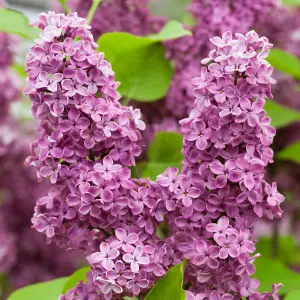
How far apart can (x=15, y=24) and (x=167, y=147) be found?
0.20m

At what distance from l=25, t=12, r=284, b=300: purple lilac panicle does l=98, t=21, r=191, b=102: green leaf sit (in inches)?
6.5

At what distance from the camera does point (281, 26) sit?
0.86 m

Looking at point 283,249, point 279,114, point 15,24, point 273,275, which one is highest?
point 15,24

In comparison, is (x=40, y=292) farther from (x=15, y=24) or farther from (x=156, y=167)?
(x=15, y=24)

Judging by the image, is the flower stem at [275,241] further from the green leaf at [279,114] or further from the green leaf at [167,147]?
the green leaf at [167,147]

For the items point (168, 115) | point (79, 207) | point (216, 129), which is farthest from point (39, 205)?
point (168, 115)

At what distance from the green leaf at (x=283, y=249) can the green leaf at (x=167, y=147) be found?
33 cm

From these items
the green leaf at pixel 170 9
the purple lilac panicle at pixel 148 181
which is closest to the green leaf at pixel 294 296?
the purple lilac panicle at pixel 148 181

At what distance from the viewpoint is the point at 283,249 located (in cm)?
113

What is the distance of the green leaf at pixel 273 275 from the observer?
71 centimetres

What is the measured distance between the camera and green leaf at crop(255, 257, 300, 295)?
711 mm

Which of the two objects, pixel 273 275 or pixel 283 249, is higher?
pixel 273 275

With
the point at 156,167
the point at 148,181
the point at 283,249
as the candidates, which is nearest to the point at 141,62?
the point at 156,167

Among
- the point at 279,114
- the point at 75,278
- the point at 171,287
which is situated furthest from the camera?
the point at 279,114
